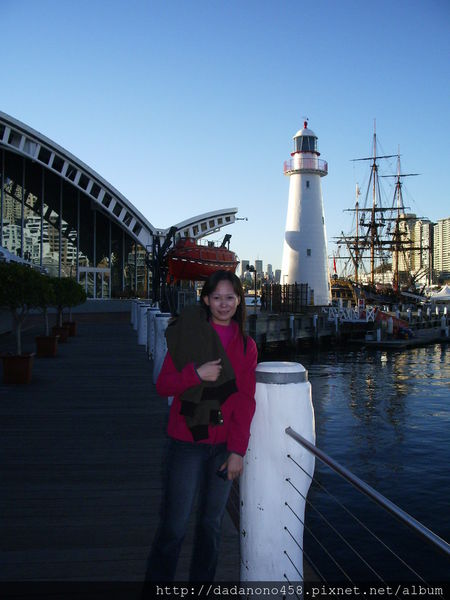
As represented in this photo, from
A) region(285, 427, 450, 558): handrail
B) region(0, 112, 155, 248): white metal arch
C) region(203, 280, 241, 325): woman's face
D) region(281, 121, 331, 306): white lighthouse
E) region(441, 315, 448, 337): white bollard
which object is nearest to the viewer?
region(285, 427, 450, 558): handrail

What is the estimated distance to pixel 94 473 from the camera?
539 centimetres

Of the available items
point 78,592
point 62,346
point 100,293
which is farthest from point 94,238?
point 78,592

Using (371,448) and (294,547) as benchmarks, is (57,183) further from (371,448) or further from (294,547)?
(294,547)

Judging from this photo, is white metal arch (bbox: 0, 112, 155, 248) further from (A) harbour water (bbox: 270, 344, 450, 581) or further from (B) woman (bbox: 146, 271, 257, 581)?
(B) woman (bbox: 146, 271, 257, 581)

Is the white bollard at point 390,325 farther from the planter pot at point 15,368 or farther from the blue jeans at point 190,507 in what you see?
the blue jeans at point 190,507

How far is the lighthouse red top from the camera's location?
44531 mm

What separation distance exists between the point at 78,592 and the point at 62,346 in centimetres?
1516

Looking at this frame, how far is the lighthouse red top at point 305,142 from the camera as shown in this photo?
44531mm

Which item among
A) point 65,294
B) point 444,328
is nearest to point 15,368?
point 65,294

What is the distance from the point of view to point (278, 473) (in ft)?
9.20

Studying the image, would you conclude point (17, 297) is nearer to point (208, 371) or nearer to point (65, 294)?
point (65, 294)

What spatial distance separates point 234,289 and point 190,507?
4.27 ft

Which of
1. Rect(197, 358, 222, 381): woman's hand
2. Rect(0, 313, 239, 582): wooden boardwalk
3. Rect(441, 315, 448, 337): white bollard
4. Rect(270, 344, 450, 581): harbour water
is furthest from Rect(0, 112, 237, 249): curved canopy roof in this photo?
Rect(197, 358, 222, 381): woman's hand

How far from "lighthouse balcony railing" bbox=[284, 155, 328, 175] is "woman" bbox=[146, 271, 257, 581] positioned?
142ft
